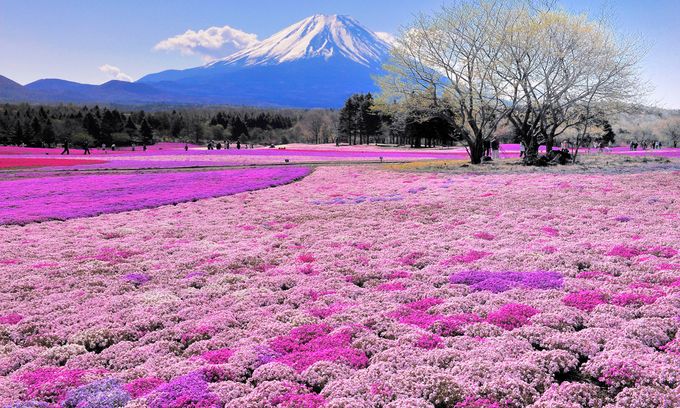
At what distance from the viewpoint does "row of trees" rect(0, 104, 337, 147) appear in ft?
399

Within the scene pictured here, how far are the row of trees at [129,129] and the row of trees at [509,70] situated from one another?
279 feet

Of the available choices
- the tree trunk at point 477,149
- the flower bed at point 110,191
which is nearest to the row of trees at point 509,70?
the tree trunk at point 477,149

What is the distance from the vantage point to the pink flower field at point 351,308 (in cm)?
673

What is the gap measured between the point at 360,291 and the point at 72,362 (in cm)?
609

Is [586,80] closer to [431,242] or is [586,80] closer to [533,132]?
Result: [533,132]

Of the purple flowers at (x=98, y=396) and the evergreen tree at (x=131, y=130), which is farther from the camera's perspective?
the evergreen tree at (x=131, y=130)

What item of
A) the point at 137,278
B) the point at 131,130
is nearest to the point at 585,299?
the point at 137,278

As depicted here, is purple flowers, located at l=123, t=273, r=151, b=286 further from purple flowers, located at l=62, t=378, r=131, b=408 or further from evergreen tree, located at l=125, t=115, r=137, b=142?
evergreen tree, located at l=125, t=115, r=137, b=142

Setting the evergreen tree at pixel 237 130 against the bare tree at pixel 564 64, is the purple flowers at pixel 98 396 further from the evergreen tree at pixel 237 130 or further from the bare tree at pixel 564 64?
the evergreen tree at pixel 237 130

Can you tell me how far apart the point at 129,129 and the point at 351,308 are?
153 meters

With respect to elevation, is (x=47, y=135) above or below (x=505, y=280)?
above

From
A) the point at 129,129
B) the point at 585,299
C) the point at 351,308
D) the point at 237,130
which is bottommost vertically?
the point at 351,308

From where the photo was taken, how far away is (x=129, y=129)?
145 m

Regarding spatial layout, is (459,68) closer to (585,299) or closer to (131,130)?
(585,299)
